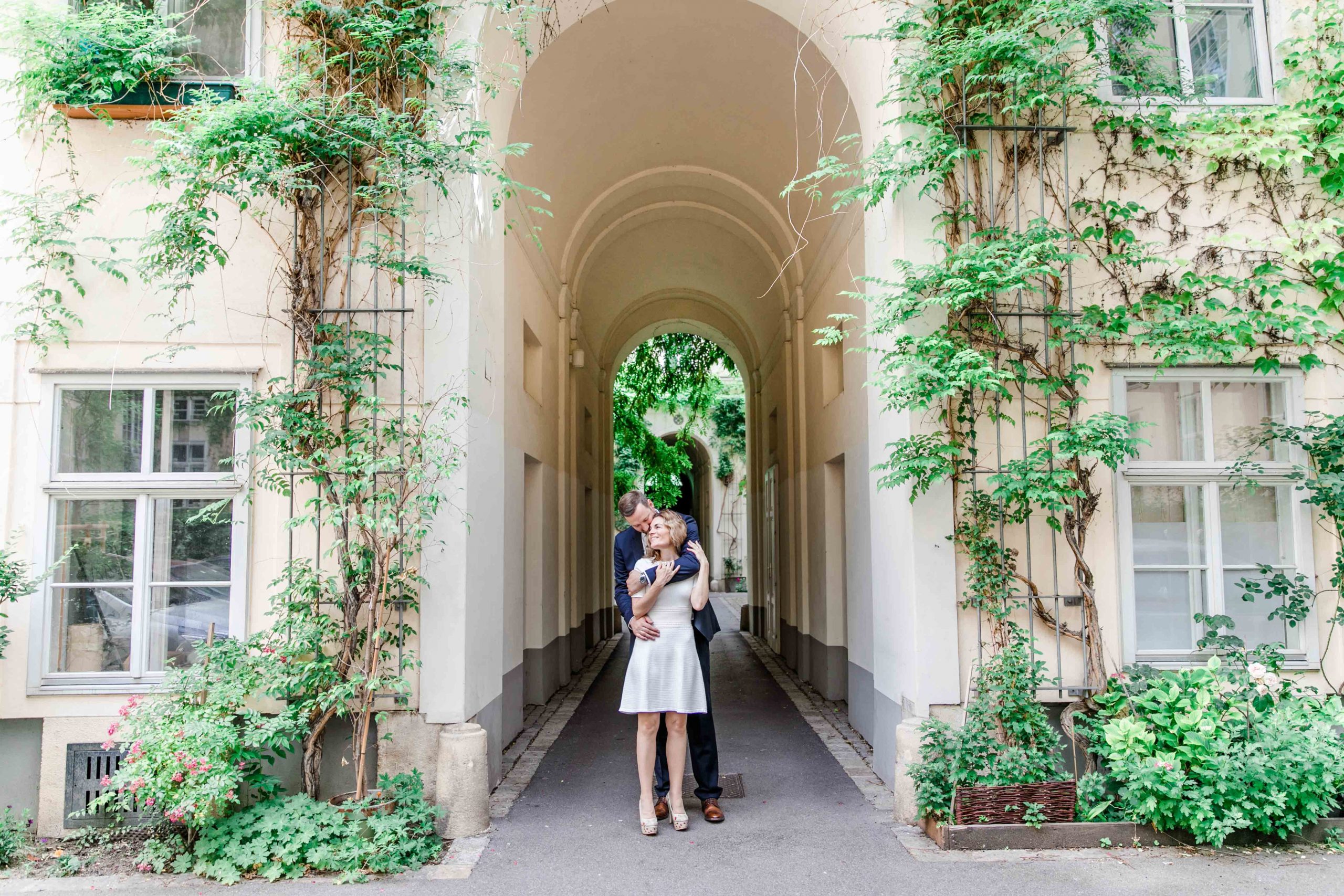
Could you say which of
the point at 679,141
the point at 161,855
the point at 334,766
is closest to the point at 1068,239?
the point at 679,141

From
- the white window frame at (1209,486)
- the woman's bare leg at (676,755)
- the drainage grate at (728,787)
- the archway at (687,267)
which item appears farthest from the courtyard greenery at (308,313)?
the white window frame at (1209,486)

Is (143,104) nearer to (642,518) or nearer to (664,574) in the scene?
(642,518)

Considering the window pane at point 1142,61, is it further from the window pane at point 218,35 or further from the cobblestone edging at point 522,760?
the cobblestone edging at point 522,760

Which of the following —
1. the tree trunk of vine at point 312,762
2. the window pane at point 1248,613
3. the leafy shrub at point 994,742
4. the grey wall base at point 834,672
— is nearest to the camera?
the leafy shrub at point 994,742

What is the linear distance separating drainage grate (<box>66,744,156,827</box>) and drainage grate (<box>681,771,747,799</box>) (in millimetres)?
3254

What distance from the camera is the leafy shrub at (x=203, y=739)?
448 centimetres

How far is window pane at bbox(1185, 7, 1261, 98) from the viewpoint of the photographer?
606 centimetres

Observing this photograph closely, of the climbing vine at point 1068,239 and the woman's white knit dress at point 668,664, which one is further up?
the climbing vine at point 1068,239

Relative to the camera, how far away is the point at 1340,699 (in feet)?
17.9

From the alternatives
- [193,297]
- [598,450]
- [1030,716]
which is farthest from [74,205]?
[598,450]

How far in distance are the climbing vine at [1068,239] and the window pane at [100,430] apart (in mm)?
4439

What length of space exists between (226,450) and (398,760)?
2.20 m

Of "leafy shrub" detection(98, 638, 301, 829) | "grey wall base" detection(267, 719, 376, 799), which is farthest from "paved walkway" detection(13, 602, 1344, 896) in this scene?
"grey wall base" detection(267, 719, 376, 799)

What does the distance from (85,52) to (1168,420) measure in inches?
282
